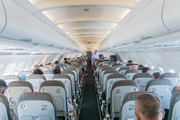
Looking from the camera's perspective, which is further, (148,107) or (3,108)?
(3,108)

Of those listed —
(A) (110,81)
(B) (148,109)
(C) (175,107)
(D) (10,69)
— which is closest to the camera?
(B) (148,109)

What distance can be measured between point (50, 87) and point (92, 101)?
362cm

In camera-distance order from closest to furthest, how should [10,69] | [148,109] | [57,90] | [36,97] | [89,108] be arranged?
[148,109] < [36,97] < [57,90] < [89,108] < [10,69]

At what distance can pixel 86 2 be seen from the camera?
3.21m

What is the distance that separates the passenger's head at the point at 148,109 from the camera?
1.46m

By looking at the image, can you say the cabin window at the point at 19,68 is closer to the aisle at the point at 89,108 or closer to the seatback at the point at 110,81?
the aisle at the point at 89,108

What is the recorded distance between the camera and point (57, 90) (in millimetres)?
3350

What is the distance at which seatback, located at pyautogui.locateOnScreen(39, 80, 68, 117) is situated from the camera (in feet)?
11.0

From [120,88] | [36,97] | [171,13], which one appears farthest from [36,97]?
[171,13]

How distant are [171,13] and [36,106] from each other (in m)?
2.55

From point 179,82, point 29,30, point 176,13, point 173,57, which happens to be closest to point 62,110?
point 29,30

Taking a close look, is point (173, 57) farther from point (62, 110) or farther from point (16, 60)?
point (16, 60)

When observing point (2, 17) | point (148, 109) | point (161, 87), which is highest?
point (2, 17)

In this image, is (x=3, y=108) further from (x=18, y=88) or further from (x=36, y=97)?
(x=18, y=88)
